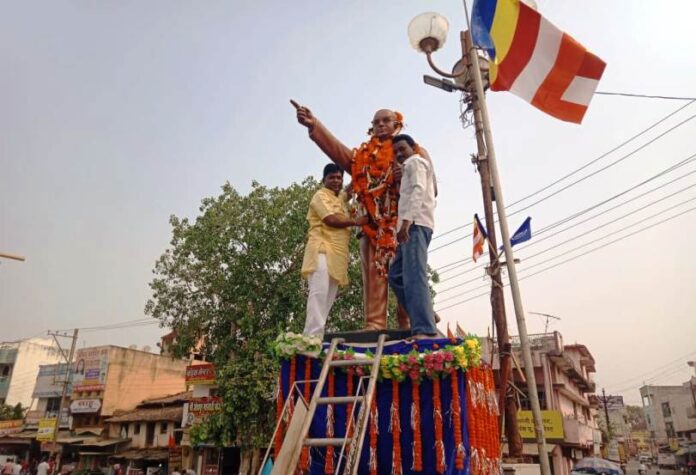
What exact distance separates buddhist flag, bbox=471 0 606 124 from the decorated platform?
3.97 metres

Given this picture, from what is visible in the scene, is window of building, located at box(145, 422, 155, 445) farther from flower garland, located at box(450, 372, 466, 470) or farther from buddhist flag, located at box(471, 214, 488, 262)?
flower garland, located at box(450, 372, 466, 470)

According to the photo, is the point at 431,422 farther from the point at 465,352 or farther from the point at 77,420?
the point at 77,420

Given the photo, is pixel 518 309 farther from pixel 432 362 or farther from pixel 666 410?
pixel 666 410

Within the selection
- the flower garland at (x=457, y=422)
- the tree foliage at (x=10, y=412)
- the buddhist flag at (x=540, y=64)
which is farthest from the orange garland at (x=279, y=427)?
the tree foliage at (x=10, y=412)

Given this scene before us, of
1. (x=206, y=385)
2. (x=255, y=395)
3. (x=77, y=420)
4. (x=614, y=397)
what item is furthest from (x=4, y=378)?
(x=614, y=397)

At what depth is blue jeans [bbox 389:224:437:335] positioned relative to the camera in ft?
15.9

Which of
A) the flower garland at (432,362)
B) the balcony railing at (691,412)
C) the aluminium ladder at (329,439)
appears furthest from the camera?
the balcony railing at (691,412)

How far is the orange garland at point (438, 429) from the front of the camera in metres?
4.10

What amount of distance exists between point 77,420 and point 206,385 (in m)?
12.1

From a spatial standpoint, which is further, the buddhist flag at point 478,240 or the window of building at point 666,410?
the window of building at point 666,410

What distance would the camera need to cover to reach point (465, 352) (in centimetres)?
434

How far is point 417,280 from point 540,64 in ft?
12.6

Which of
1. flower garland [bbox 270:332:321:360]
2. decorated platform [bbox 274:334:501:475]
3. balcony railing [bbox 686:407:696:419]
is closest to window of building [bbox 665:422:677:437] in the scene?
balcony railing [bbox 686:407:696:419]

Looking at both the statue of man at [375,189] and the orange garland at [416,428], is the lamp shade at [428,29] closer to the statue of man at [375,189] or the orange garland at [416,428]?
the statue of man at [375,189]
